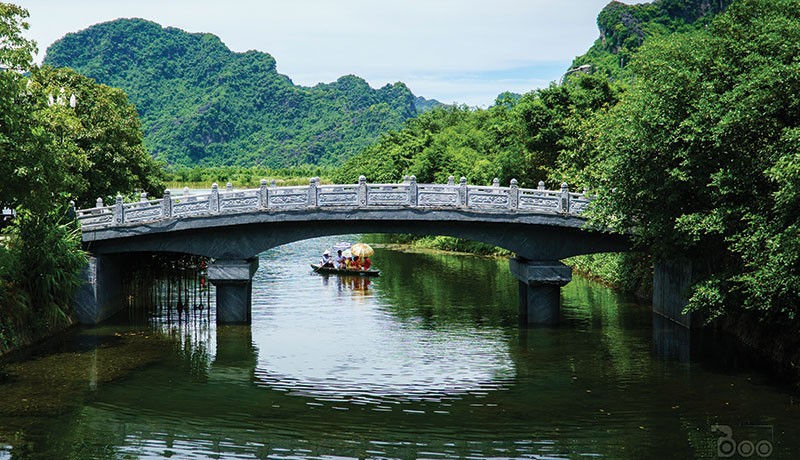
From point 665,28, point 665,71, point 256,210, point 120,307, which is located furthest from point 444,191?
point 665,28

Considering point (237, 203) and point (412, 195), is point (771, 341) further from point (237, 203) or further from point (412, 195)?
point (237, 203)

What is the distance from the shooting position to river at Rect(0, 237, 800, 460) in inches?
779

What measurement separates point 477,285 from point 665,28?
231 feet

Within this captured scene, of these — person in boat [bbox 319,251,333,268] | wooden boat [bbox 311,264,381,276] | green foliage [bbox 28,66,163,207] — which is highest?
green foliage [bbox 28,66,163,207]

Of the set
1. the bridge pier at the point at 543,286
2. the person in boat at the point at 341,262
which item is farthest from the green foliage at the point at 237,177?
the bridge pier at the point at 543,286

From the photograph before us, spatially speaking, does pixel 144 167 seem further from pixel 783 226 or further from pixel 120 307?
pixel 783 226

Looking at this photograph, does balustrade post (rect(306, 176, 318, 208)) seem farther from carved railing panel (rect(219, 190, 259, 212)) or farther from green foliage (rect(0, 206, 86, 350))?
green foliage (rect(0, 206, 86, 350))

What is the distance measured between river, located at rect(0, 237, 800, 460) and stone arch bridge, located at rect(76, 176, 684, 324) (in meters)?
1.84

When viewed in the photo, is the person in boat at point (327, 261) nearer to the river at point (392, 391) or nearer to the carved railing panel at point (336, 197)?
the river at point (392, 391)

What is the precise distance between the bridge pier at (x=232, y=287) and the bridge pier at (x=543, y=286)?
10.2 meters

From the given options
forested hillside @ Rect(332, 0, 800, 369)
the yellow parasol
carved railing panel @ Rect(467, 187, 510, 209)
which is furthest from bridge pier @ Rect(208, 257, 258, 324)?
the yellow parasol

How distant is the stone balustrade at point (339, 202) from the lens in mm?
33250

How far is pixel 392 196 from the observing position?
33656mm

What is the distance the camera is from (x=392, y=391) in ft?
81.2
